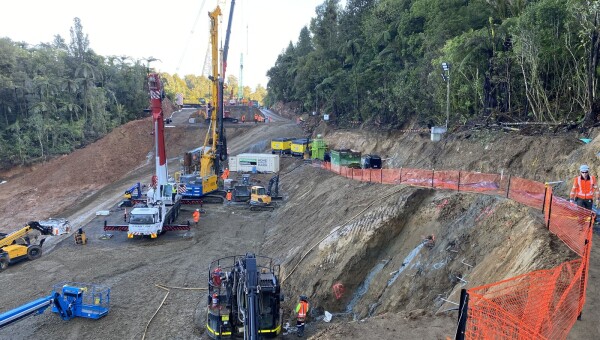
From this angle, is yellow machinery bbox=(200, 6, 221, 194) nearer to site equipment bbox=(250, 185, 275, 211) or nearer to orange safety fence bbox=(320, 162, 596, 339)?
site equipment bbox=(250, 185, 275, 211)

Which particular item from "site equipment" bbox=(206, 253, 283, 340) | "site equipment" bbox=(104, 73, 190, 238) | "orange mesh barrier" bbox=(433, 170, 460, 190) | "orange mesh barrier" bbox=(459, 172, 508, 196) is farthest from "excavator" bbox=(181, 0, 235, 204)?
"orange mesh barrier" bbox=(459, 172, 508, 196)

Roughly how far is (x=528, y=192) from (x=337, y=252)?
7.39 meters

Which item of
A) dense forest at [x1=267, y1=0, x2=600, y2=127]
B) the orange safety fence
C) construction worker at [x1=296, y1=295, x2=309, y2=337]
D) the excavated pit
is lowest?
construction worker at [x1=296, y1=295, x2=309, y2=337]

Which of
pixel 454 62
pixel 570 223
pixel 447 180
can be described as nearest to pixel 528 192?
pixel 570 223

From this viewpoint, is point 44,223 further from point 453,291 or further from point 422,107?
point 422,107

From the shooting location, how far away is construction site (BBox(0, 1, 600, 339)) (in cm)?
946

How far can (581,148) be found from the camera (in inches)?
669

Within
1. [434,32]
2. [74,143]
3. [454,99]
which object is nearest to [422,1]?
[434,32]

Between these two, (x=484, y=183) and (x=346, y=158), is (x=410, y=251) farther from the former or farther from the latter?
(x=346, y=158)

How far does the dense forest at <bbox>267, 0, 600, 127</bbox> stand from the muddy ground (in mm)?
3412

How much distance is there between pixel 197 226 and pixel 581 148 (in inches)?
845

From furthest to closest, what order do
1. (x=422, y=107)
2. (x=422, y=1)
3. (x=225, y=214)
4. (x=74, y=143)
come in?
1. (x=74, y=143)
2. (x=422, y=1)
3. (x=422, y=107)
4. (x=225, y=214)

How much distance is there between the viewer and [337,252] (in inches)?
679

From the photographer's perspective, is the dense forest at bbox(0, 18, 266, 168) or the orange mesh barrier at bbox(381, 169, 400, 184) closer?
the orange mesh barrier at bbox(381, 169, 400, 184)
